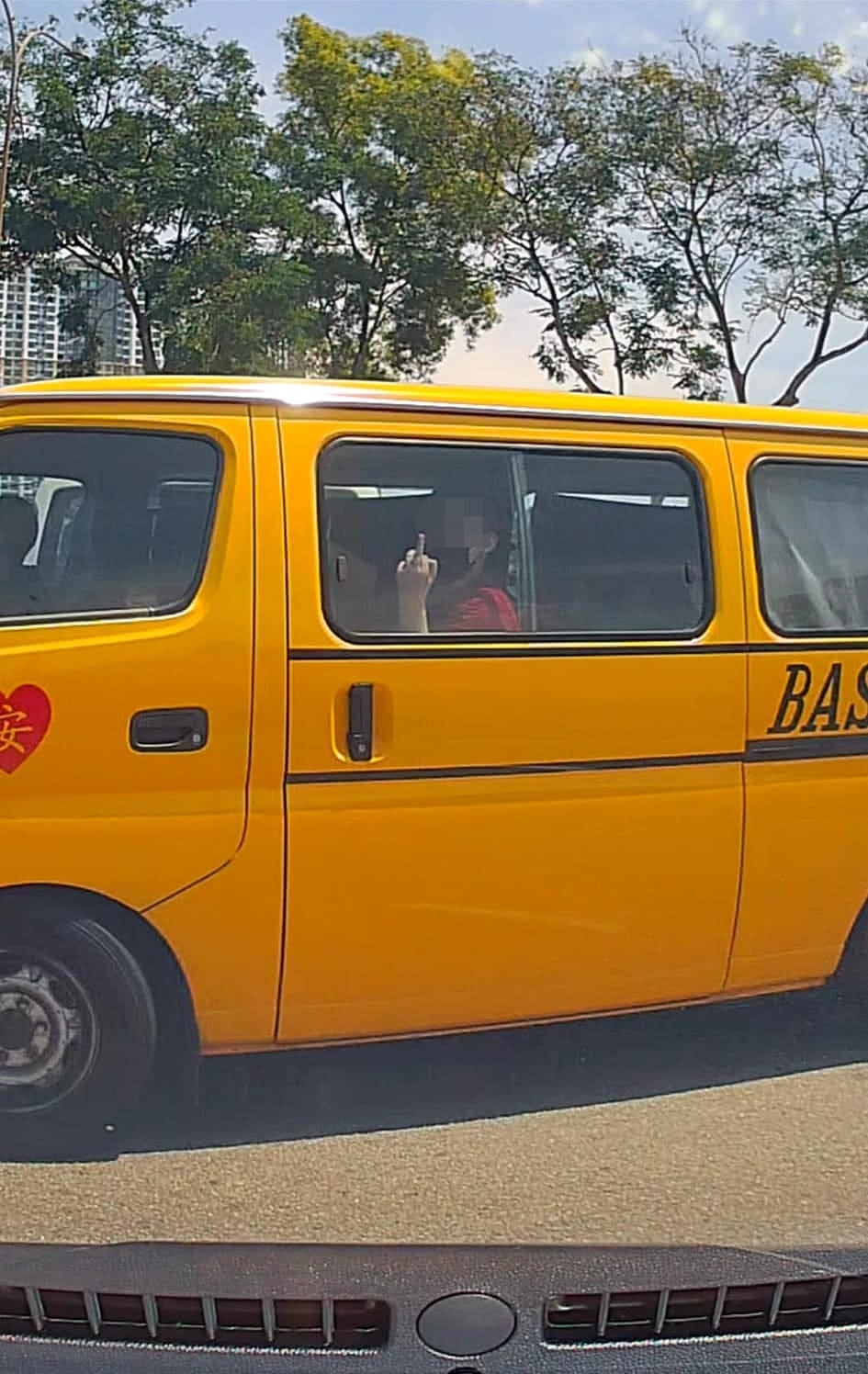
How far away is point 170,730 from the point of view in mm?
3898

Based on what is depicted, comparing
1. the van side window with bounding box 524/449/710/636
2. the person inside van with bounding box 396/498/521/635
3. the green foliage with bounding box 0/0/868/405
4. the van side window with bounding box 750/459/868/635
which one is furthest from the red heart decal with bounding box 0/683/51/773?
the green foliage with bounding box 0/0/868/405

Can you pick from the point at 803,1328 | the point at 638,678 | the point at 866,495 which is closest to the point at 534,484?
the point at 638,678

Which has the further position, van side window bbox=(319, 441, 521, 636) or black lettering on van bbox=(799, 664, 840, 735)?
black lettering on van bbox=(799, 664, 840, 735)

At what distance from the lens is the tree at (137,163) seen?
23.4m

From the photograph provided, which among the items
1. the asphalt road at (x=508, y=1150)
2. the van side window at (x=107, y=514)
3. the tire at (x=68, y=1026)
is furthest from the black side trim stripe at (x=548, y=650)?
the asphalt road at (x=508, y=1150)

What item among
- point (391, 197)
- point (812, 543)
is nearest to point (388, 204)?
point (391, 197)

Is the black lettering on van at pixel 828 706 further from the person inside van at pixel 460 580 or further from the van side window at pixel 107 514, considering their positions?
the van side window at pixel 107 514

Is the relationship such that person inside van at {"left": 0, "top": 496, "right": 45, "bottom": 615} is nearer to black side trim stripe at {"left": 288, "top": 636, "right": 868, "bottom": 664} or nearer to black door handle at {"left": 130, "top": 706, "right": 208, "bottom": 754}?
black door handle at {"left": 130, "top": 706, "right": 208, "bottom": 754}

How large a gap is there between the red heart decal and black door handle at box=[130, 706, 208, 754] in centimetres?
21

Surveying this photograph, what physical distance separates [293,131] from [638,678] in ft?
82.5

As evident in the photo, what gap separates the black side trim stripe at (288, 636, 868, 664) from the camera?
4.01 m

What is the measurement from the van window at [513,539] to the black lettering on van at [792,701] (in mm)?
336

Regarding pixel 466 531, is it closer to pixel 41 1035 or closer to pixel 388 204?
pixel 41 1035

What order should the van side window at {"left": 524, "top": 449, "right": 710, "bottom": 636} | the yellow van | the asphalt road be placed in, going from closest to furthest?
the asphalt road
the yellow van
the van side window at {"left": 524, "top": 449, "right": 710, "bottom": 636}
